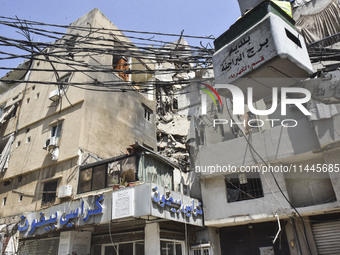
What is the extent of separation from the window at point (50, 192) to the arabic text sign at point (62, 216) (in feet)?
4.93

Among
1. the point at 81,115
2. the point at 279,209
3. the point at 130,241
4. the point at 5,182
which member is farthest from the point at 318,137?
the point at 5,182

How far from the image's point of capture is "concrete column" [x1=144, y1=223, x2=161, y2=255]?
35.7 ft

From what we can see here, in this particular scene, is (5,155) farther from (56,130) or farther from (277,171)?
(277,171)

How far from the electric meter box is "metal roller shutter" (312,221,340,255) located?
9592mm

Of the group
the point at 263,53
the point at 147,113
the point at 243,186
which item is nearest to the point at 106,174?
the point at 243,186

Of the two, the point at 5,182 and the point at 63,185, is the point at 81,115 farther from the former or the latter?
the point at 5,182

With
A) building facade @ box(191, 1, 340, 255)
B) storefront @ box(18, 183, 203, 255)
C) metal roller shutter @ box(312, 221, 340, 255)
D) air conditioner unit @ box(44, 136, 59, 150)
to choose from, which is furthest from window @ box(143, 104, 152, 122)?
metal roller shutter @ box(312, 221, 340, 255)

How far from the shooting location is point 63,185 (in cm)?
1362

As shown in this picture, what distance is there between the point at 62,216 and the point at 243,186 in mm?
8531

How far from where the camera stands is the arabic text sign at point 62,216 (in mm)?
10936

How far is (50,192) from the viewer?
1416 cm

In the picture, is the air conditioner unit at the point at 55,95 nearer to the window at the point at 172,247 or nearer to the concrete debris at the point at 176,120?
the concrete debris at the point at 176,120

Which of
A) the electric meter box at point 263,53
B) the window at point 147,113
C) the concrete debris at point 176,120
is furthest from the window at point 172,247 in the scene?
the window at point 147,113

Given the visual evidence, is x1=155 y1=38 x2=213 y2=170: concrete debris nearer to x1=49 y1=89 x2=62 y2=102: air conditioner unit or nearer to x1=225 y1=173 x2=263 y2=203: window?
x1=225 y1=173 x2=263 y2=203: window
